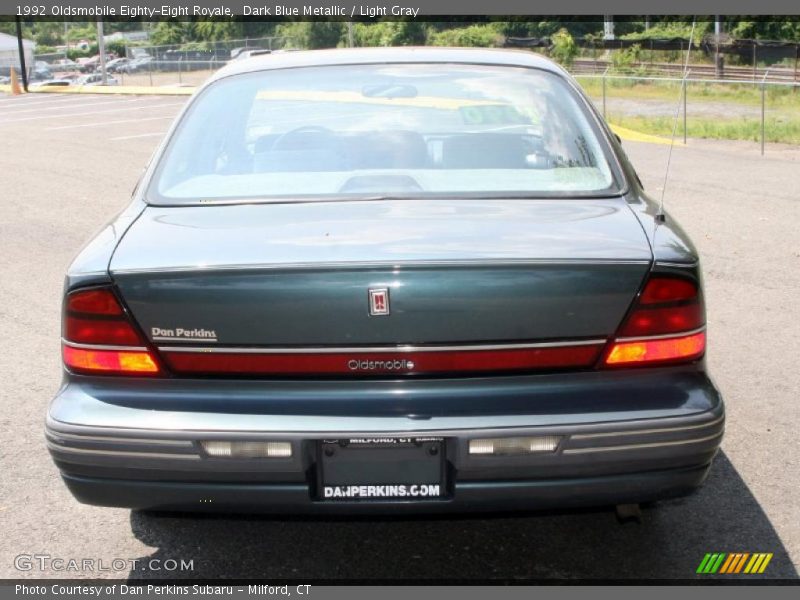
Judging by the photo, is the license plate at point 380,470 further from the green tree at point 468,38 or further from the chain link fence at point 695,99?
the green tree at point 468,38

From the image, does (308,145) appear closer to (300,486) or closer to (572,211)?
(572,211)

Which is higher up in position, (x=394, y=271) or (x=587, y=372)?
(x=394, y=271)

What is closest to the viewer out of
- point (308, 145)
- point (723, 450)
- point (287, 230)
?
point (287, 230)

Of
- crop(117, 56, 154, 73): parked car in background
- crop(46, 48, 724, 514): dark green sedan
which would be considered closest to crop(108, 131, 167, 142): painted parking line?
crop(46, 48, 724, 514): dark green sedan

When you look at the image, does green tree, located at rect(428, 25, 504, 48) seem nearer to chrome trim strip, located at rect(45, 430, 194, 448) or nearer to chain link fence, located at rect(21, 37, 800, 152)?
chain link fence, located at rect(21, 37, 800, 152)

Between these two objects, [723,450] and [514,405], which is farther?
[723,450]

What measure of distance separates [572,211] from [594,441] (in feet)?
2.69

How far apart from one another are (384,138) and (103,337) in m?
1.36

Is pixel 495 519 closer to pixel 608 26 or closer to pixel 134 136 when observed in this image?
pixel 134 136

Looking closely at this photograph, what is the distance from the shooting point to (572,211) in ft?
11.5

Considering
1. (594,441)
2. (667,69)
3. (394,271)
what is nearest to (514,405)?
(594,441)

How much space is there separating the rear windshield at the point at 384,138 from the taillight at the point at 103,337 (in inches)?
26.9

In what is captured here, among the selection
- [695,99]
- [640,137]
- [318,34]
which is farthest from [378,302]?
[318,34]

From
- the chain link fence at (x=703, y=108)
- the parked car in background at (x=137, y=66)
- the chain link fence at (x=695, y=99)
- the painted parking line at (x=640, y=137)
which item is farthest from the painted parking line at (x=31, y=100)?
the painted parking line at (x=640, y=137)
